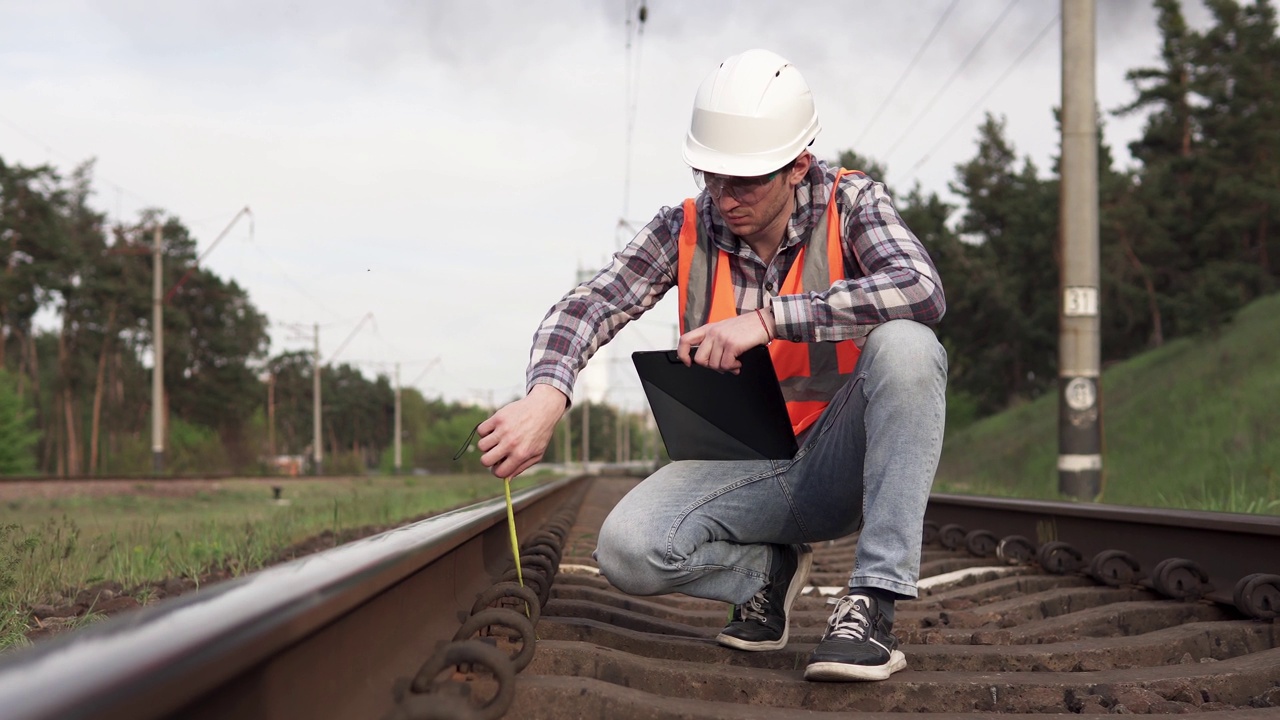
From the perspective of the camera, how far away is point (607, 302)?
3.10 meters

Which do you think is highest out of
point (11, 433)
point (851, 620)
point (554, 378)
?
point (554, 378)

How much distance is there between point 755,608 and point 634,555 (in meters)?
0.38

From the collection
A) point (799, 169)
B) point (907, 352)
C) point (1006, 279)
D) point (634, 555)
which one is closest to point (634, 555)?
point (634, 555)

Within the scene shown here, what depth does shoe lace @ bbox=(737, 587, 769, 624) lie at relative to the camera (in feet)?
9.56

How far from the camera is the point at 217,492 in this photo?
1833 cm

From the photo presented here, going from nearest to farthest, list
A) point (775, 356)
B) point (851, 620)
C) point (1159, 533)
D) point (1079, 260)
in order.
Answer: point (851, 620), point (775, 356), point (1159, 533), point (1079, 260)

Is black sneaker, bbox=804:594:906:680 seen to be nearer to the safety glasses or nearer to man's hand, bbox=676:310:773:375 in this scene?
man's hand, bbox=676:310:773:375

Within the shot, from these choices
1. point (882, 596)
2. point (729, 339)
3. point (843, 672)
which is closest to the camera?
point (843, 672)

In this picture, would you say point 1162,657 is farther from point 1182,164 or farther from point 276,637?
point 1182,164

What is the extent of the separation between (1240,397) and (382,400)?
111200 mm

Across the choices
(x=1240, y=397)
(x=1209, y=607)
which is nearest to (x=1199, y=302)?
(x=1240, y=397)

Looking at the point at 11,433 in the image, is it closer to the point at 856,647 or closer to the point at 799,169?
the point at 799,169

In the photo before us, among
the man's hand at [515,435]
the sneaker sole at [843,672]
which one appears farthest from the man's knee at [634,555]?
the sneaker sole at [843,672]

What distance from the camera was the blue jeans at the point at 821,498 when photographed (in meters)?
2.55
